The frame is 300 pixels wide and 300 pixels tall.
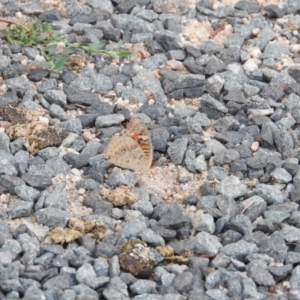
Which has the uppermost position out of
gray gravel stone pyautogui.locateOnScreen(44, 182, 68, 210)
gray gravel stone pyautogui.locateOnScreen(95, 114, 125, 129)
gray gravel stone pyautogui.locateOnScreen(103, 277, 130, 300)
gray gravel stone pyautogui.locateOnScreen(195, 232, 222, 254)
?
gray gravel stone pyautogui.locateOnScreen(103, 277, 130, 300)

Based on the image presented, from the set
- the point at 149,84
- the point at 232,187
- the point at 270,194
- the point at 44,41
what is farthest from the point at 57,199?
the point at 44,41

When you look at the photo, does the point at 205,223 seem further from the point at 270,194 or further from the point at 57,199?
the point at 57,199

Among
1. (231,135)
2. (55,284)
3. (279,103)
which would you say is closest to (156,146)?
(231,135)

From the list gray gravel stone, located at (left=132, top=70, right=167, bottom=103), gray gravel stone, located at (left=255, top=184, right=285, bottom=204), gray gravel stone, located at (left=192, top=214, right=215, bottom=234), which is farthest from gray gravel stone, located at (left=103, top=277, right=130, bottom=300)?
gray gravel stone, located at (left=132, top=70, right=167, bottom=103)

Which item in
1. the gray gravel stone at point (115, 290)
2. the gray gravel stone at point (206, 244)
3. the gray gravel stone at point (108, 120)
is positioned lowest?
the gray gravel stone at point (108, 120)

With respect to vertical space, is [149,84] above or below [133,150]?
below

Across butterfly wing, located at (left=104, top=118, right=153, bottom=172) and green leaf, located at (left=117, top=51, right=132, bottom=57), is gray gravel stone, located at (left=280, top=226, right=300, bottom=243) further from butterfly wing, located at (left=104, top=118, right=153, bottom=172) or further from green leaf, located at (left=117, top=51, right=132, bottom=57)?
green leaf, located at (left=117, top=51, right=132, bottom=57)

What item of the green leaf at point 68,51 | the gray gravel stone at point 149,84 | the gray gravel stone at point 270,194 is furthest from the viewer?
the green leaf at point 68,51

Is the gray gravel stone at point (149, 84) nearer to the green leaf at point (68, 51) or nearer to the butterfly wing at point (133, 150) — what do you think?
the green leaf at point (68, 51)

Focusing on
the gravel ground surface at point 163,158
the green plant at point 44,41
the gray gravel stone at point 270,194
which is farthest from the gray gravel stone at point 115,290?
the green plant at point 44,41
